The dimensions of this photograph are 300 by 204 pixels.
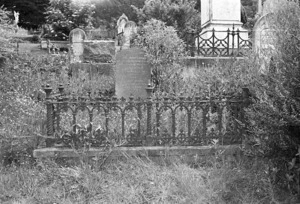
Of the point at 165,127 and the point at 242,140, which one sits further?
the point at 165,127

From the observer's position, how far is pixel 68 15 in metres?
16.6

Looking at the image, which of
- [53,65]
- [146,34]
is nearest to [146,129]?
[146,34]

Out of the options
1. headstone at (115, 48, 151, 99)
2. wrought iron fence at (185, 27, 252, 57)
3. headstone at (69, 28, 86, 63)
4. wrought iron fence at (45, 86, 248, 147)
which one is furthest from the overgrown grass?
headstone at (69, 28, 86, 63)

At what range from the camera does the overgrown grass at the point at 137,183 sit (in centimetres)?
434

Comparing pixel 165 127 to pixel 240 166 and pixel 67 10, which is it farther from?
pixel 67 10

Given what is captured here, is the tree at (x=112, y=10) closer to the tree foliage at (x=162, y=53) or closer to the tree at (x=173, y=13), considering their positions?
the tree at (x=173, y=13)

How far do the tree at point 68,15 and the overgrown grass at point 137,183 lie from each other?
12.5 meters

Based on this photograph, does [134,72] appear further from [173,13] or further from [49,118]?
[173,13]

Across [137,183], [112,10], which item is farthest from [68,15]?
[137,183]

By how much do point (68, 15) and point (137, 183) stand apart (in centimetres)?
1357

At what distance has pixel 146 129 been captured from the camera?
5.43 metres

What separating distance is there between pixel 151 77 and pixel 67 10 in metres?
9.50

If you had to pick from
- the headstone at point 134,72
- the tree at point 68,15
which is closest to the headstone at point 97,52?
the tree at point 68,15

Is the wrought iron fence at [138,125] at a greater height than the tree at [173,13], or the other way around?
the tree at [173,13]
